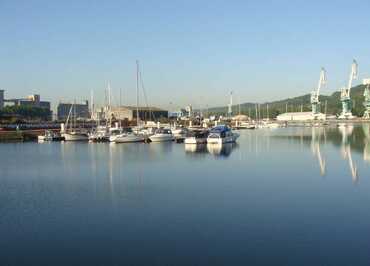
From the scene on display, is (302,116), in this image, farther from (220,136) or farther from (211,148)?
(211,148)

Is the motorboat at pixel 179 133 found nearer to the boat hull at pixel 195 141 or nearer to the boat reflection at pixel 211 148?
the boat hull at pixel 195 141

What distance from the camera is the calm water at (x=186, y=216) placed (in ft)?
30.8

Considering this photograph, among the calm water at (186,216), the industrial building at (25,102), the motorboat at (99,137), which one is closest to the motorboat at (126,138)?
the motorboat at (99,137)

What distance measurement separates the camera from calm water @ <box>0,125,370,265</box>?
9375 mm

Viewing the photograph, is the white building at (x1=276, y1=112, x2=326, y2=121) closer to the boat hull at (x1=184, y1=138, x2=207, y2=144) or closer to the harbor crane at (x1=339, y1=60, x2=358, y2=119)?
the harbor crane at (x1=339, y1=60, x2=358, y2=119)

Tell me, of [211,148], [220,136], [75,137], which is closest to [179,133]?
[220,136]

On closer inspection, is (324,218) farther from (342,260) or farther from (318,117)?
(318,117)

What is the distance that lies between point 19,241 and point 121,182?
28.8 feet

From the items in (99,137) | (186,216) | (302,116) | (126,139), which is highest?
(302,116)

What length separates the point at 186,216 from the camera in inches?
493

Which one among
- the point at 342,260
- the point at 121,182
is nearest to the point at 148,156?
the point at 121,182

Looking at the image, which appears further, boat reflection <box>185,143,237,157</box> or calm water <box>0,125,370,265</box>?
boat reflection <box>185,143,237,157</box>

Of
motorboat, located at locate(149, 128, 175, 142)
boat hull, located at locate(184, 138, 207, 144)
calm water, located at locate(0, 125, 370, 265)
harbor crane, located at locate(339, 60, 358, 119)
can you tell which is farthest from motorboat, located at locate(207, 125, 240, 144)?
harbor crane, located at locate(339, 60, 358, 119)

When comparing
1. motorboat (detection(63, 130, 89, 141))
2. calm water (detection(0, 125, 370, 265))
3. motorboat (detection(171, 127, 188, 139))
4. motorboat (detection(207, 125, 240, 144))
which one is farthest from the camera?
motorboat (detection(171, 127, 188, 139))
